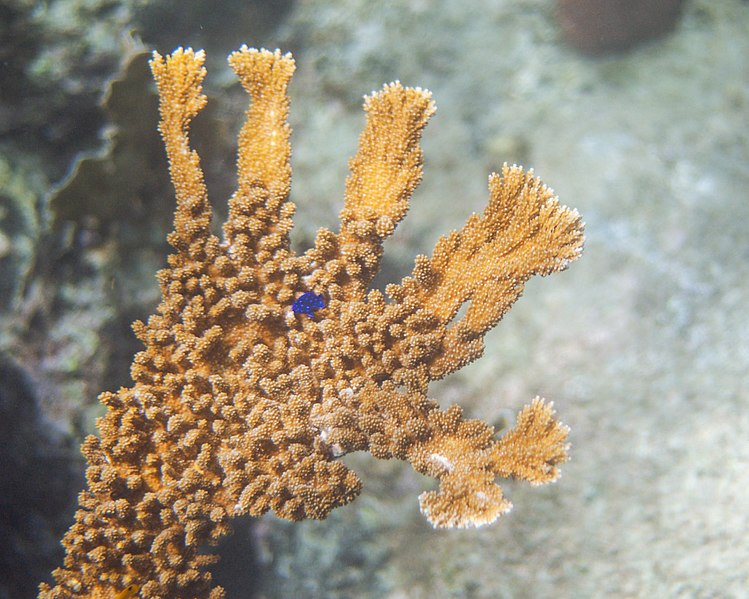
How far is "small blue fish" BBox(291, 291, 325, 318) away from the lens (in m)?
2.30

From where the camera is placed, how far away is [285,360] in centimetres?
231

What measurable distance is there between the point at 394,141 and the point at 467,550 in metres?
2.80

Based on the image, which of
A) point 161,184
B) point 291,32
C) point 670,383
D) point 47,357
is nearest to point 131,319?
point 47,357

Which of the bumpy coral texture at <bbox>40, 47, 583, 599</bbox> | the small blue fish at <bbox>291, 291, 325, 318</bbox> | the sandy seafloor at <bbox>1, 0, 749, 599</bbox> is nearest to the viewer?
the bumpy coral texture at <bbox>40, 47, 583, 599</bbox>

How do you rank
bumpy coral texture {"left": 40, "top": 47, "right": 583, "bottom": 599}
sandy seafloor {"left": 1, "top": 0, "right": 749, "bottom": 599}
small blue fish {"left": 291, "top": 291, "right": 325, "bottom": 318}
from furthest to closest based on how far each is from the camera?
sandy seafloor {"left": 1, "top": 0, "right": 749, "bottom": 599}, small blue fish {"left": 291, "top": 291, "right": 325, "bottom": 318}, bumpy coral texture {"left": 40, "top": 47, "right": 583, "bottom": 599}

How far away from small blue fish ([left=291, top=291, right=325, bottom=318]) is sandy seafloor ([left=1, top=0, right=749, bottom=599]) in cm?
152

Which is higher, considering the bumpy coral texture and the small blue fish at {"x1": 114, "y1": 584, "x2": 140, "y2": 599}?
the bumpy coral texture

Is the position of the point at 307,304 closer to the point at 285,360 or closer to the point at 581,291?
the point at 285,360

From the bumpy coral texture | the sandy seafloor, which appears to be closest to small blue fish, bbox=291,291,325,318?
the bumpy coral texture

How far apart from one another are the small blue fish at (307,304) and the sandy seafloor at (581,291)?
152 centimetres

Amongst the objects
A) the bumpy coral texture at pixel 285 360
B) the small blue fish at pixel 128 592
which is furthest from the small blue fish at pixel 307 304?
the small blue fish at pixel 128 592

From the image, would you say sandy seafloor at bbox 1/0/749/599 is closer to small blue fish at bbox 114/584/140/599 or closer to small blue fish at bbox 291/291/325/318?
small blue fish at bbox 114/584/140/599

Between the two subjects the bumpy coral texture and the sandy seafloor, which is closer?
the bumpy coral texture

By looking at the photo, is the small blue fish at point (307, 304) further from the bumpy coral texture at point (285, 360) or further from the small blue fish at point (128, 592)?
the small blue fish at point (128, 592)
